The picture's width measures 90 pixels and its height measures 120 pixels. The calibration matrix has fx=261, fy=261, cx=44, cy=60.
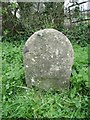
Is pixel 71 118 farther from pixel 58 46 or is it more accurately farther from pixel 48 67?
pixel 58 46

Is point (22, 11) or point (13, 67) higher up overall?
point (22, 11)

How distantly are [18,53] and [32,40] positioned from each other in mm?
1944

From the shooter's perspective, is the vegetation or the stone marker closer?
the vegetation

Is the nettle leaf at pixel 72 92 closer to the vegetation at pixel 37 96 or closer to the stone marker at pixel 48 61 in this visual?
the vegetation at pixel 37 96

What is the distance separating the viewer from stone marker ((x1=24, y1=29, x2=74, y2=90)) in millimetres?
2955

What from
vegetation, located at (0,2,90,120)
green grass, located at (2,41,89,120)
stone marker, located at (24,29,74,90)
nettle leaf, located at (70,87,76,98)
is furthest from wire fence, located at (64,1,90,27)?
nettle leaf, located at (70,87,76,98)

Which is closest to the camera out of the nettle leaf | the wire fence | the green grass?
the green grass

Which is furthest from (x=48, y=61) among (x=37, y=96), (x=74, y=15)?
(x=74, y=15)

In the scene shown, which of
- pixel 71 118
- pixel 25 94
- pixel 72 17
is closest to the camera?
pixel 71 118

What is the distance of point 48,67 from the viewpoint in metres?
2.95

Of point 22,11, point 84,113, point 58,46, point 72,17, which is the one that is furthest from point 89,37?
point 84,113

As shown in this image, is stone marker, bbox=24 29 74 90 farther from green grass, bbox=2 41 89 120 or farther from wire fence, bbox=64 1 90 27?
wire fence, bbox=64 1 90 27

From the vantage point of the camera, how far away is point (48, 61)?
296 centimetres

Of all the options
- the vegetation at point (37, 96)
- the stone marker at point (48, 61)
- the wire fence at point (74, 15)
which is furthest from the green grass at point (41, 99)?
the wire fence at point (74, 15)
